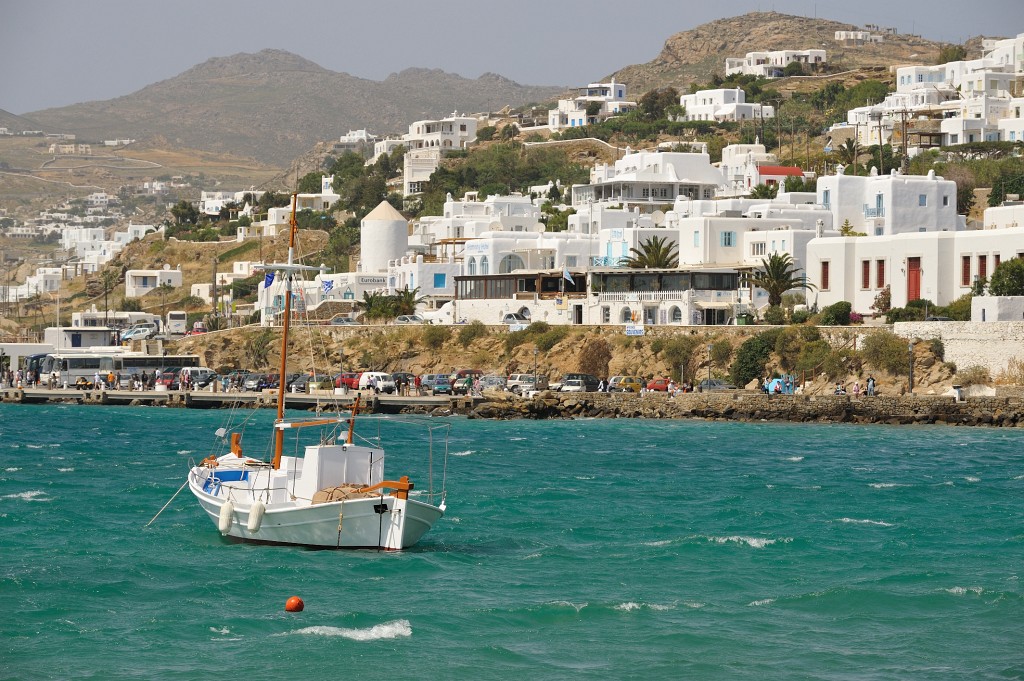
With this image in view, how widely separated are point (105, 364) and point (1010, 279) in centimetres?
5622

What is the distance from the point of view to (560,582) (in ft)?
92.7

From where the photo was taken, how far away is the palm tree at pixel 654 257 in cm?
8450

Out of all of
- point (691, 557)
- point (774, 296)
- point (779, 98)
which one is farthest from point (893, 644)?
point (779, 98)

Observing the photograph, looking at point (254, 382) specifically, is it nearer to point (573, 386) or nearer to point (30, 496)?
point (573, 386)

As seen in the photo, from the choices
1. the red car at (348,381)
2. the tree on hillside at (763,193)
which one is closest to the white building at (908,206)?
the tree on hillside at (763,193)

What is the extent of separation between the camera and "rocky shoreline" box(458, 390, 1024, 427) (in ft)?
203

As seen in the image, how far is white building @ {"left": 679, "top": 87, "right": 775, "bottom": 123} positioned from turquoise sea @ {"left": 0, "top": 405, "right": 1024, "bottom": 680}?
114081mm

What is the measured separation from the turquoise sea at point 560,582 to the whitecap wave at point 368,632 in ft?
0.16

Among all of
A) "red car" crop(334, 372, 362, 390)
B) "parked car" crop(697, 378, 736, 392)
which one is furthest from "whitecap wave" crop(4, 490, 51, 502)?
"red car" crop(334, 372, 362, 390)

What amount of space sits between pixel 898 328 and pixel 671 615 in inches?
1820

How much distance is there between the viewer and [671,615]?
84.6 feet

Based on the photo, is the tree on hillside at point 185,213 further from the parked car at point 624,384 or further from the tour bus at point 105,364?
the parked car at point 624,384

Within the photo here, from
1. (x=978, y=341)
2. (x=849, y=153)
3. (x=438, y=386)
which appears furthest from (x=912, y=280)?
(x=849, y=153)

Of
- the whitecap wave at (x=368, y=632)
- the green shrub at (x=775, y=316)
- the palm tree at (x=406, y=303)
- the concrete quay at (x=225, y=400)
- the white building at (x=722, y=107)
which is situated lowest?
the whitecap wave at (x=368, y=632)
